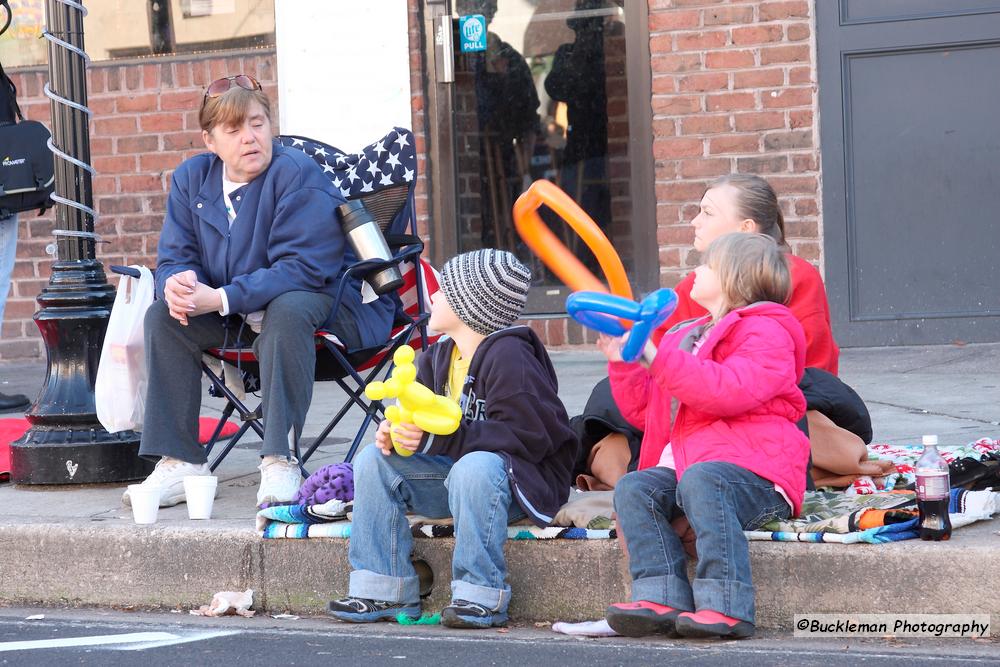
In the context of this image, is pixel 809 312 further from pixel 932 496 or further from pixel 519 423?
pixel 519 423

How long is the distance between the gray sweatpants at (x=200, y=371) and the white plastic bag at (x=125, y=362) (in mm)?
124

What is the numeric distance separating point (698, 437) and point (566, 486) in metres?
0.47

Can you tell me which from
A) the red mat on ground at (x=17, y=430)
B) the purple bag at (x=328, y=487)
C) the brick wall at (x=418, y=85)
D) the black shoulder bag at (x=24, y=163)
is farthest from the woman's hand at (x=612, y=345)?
the brick wall at (x=418, y=85)

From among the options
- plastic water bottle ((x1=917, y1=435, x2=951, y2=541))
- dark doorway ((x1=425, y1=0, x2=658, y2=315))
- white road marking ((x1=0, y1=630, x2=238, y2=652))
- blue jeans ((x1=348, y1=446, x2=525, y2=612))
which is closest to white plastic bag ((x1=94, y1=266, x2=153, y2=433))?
white road marking ((x1=0, y1=630, x2=238, y2=652))

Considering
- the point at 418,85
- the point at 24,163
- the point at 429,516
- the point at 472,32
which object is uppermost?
the point at 472,32

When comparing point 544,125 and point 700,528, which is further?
point 544,125

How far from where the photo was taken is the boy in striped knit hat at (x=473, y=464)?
12.3ft

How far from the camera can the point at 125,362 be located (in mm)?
4738

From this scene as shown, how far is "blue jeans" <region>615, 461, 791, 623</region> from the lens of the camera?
3523 mm

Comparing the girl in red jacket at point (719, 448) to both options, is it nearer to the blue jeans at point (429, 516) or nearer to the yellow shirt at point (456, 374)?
the blue jeans at point (429, 516)

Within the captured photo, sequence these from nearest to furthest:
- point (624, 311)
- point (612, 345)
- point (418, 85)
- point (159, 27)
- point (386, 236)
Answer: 1. point (624, 311)
2. point (612, 345)
3. point (386, 236)
4. point (418, 85)
5. point (159, 27)

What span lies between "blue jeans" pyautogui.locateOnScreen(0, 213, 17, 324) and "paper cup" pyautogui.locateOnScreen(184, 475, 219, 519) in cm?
294

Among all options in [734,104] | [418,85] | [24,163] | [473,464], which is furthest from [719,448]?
[418,85]

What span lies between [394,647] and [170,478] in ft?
4.18
